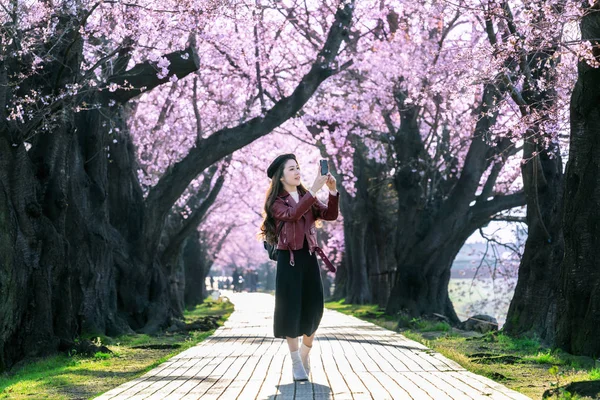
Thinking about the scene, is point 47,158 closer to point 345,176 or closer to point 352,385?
point 352,385

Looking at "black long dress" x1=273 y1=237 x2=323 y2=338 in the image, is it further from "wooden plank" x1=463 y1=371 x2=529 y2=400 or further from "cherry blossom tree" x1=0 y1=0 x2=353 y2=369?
"cherry blossom tree" x1=0 y1=0 x2=353 y2=369

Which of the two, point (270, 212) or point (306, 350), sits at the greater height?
point (270, 212)

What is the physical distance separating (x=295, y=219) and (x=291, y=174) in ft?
1.54

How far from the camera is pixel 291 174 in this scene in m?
8.66

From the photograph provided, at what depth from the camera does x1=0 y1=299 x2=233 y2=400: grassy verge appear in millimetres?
8672

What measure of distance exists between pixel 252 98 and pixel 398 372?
1514 centimetres

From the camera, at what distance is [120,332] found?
53.1 ft

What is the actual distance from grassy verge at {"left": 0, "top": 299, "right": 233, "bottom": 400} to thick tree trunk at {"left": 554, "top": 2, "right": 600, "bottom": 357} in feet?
15.6

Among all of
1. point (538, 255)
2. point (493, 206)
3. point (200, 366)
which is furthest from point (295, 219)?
point (493, 206)

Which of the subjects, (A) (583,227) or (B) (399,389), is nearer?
(B) (399,389)

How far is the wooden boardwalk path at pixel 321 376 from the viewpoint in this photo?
7457mm

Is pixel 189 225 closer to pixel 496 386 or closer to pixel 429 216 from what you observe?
pixel 429 216

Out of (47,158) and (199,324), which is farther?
(199,324)

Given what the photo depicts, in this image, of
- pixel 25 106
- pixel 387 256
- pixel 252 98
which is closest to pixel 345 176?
pixel 387 256
